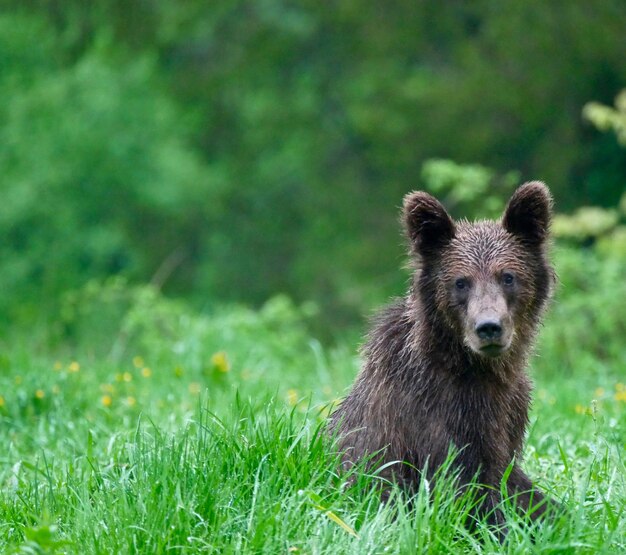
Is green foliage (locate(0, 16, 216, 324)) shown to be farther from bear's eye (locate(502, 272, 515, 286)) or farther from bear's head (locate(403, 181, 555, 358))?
bear's eye (locate(502, 272, 515, 286))

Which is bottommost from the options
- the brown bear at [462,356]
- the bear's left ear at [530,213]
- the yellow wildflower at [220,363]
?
the yellow wildflower at [220,363]

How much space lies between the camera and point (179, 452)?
402 centimetres

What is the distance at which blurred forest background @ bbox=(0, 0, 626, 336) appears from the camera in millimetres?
15391

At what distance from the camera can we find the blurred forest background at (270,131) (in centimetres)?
1539

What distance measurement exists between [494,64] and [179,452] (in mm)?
12850

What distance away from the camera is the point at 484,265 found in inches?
173

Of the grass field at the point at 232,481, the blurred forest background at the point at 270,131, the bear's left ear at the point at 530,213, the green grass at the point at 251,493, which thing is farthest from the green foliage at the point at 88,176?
the bear's left ear at the point at 530,213

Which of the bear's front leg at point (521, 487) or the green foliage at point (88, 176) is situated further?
the green foliage at point (88, 176)

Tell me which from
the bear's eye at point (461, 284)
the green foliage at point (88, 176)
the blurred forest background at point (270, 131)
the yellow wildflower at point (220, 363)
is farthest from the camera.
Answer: the green foliage at point (88, 176)

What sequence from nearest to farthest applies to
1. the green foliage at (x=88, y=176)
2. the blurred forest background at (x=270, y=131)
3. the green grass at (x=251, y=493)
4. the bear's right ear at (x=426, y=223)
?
the green grass at (x=251, y=493) → the bear's right ear at (x=426, y=223) → the blurred forest background at (x=270, y=131) → the green foliage at (x=88, y=176)

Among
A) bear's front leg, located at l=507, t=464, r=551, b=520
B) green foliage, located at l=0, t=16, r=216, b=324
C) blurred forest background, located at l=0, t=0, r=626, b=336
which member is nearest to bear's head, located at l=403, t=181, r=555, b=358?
bear's front leg, located at l=507, t=464, r=551, b=520

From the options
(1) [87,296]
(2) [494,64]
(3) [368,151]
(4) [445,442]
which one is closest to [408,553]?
(4) [445,442]

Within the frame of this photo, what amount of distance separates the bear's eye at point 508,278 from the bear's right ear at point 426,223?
30cm

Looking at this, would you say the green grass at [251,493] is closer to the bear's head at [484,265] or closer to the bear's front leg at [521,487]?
the bear's front leg at [521,487]
